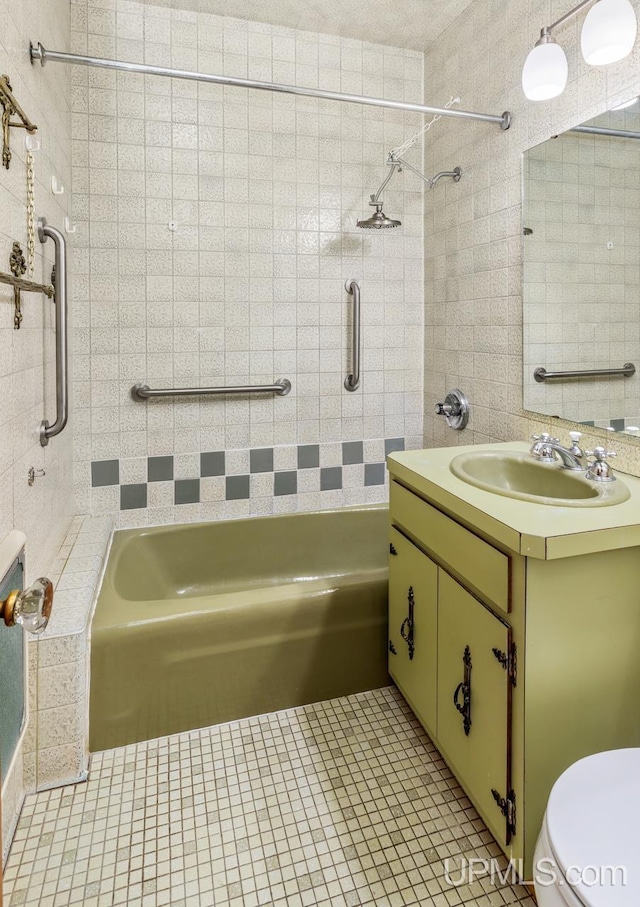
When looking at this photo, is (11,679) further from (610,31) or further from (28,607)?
(610,31)

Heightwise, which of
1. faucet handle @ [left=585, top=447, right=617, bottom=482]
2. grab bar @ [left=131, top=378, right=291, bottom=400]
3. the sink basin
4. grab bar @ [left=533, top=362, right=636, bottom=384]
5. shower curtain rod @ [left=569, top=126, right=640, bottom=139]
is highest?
shower curtain rod @ [left=569, top=126, right=640, bottom=139]

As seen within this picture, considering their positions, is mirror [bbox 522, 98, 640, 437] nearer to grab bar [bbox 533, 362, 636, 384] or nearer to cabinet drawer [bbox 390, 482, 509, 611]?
grab bar [bbox 533, 362, 636, 384]

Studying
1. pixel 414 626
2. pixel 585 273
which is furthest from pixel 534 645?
pixel 585 273

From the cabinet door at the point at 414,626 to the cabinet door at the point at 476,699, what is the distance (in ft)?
0.14

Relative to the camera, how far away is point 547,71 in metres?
1.52

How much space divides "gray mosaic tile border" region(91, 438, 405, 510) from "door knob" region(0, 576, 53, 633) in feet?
5.24

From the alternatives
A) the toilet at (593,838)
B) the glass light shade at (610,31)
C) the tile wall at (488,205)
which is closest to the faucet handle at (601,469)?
the tile wall at (488,205)

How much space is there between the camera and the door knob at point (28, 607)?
2.08ft

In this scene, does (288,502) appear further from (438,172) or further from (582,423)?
(438,172)

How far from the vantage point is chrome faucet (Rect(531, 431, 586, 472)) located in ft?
4.81

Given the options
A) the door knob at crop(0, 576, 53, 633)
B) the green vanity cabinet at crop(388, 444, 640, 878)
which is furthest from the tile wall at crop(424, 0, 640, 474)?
the door knob at crop(0, 576, 53, 633)

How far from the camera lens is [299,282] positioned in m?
2.40

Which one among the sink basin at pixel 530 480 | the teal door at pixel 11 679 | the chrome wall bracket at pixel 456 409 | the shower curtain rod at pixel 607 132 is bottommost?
the teal door at pixel 11 679

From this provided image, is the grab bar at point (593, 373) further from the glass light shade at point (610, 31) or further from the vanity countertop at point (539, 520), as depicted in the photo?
the glass light shade at point (610, 31)
